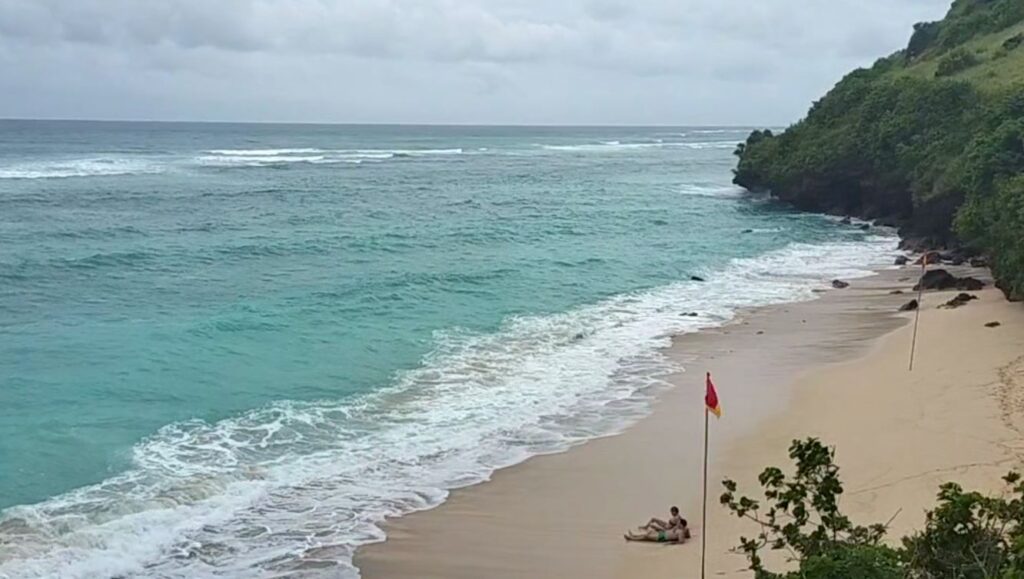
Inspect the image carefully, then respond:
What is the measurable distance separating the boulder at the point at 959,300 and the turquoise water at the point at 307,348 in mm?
5219

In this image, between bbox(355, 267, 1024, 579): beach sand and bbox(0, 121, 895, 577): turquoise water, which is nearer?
bbox(355, 267, 1024, 579): beach sand

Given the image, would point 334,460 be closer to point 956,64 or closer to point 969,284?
point 969,284

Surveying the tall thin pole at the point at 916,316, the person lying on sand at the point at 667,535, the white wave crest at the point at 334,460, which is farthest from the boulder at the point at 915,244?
the person lying on sand at the point at 667,535

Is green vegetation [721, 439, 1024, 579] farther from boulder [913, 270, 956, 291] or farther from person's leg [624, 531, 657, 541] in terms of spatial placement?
boulder [913, 270, 956, 291]

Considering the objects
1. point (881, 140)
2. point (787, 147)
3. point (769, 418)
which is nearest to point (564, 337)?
point (769, 418)

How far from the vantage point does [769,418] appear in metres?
19.6

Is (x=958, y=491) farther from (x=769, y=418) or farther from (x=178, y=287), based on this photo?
(x=178, y=287)

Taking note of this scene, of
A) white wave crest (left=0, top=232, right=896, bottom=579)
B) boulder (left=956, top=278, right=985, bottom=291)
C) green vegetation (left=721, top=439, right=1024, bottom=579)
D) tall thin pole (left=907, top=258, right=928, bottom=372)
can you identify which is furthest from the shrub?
green vegetation (left=721, top=439, right=1024, bottom=579)

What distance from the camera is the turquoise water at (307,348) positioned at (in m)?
15.1

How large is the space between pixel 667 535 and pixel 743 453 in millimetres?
4336

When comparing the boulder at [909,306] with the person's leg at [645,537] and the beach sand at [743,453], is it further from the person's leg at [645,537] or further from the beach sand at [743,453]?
the person's leg at [645,537]

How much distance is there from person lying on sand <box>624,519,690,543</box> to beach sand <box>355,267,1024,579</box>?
0.14 meters

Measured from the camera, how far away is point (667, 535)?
1380cm

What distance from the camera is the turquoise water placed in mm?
15070
